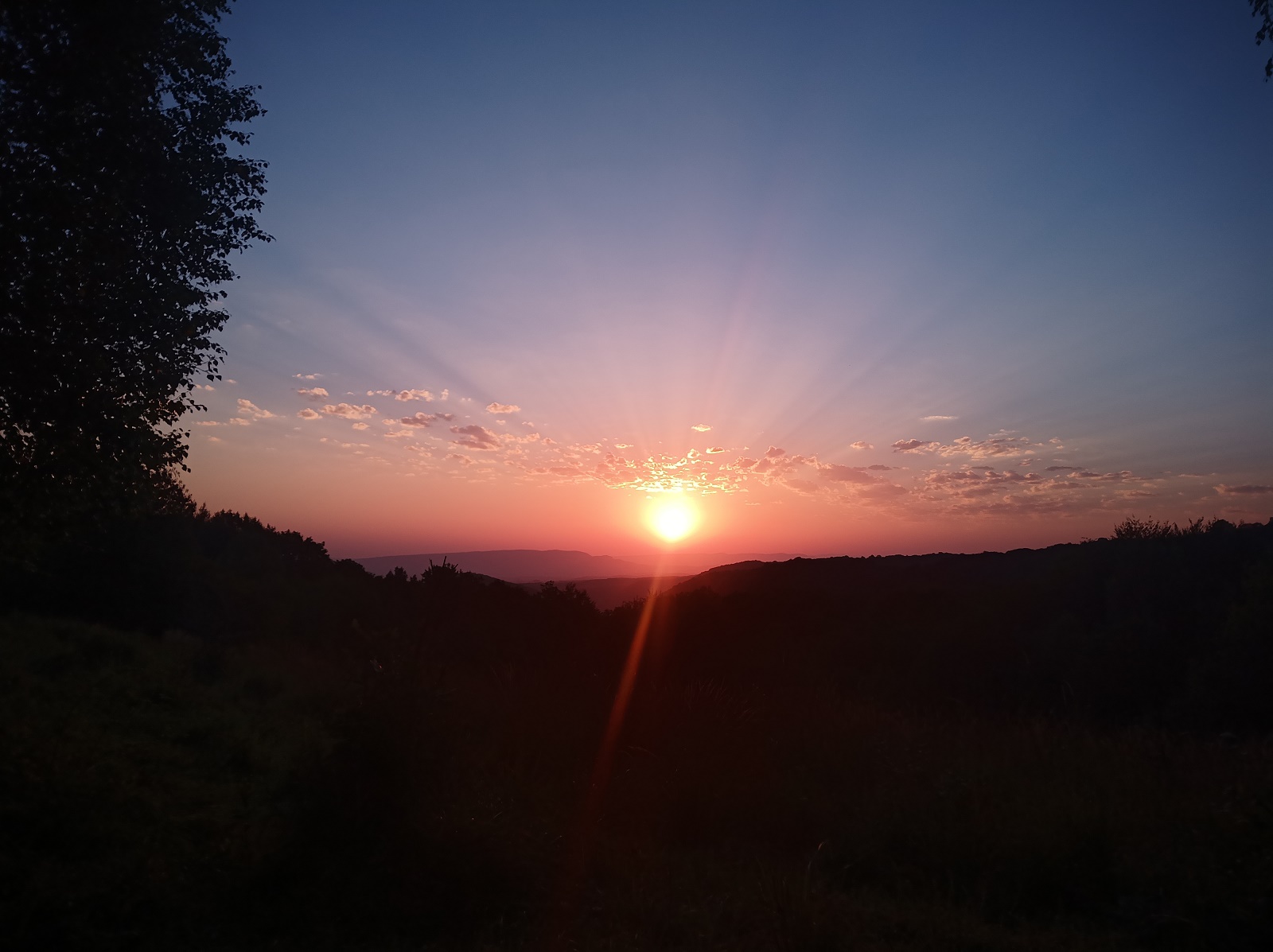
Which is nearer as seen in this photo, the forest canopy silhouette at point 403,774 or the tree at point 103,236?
the forest canopy silhouette at point 403,774

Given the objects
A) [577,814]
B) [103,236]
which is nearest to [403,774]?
[577,814]

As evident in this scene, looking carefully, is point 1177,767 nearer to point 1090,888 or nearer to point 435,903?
point 1090,888

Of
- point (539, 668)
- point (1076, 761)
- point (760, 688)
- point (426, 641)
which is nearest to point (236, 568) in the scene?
point (539, 668)

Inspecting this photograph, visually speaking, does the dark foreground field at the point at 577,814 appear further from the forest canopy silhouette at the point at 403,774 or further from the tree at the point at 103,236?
the tree at the point at 103,236

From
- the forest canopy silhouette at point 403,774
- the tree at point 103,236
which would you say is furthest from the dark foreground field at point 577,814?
the tree at point 103,236

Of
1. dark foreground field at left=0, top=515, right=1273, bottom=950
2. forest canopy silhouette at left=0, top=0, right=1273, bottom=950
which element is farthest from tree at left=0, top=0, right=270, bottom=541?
dark foreground field at left=0, top=515, right=1273, bottom=950

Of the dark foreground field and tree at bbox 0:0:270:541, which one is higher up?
tree at bbox 0:0:270:541

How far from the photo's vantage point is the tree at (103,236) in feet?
23.1

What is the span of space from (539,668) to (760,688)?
149 inches

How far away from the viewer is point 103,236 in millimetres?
7305

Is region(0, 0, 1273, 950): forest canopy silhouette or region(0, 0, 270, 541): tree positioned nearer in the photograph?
region(0, 0, 1273, 950): forest canopy silhouette

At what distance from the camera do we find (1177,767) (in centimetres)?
758

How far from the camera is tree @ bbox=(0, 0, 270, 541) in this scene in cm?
705

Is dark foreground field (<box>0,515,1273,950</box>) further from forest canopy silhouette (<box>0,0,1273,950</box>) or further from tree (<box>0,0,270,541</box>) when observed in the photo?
tree (<box>0,0,270,541</box>)
